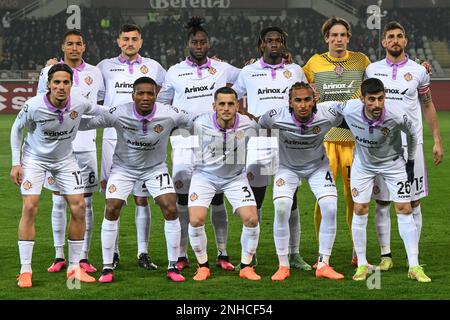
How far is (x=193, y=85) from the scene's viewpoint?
28.1 ft

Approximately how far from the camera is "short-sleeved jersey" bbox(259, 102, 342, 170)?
7988 mm

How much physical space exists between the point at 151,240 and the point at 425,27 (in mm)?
29500

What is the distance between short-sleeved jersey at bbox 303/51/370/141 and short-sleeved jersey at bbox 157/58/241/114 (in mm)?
902

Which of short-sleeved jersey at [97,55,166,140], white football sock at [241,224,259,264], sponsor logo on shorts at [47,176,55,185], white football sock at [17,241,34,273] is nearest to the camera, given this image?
white football sock at [17,241,34,273]

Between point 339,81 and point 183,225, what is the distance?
1.93 metres

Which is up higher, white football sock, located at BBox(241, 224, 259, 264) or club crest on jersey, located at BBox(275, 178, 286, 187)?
club crest on jersey, located at BBox(275, 178, 286, 187)

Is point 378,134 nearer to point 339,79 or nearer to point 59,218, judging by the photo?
point 339,79

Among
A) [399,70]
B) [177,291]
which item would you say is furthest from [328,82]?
[177,291]

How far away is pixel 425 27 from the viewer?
123 feet

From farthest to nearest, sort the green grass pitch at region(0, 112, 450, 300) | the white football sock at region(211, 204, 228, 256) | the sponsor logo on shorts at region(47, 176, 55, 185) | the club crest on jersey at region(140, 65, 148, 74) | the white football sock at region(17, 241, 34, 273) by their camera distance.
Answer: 1. the club crest on jersey at region(140, 65, 148, 74)
2. the white football sock at region(211, 204, 228, 256)
3. the sponsor logo on shorts at region(47, 176, 55, 185)
4. the white football sock at region(17, 241, 34, 273)
5. the green grass pitch at region(0, 112, 450, 300)

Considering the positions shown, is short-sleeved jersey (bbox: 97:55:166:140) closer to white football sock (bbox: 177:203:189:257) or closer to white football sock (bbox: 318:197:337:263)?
white football sock (bbox: 177:203:189:257)

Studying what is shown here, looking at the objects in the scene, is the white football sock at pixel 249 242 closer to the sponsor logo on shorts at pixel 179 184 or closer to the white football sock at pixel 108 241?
the sponsor logo on shorts at pixel 179 184

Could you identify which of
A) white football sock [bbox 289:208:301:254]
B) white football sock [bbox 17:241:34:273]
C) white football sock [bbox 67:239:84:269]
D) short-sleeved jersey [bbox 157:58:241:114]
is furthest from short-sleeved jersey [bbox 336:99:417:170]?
white football sock [bbox 17:241:34:273]

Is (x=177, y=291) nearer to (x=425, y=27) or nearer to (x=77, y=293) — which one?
(x=77, y=293)
